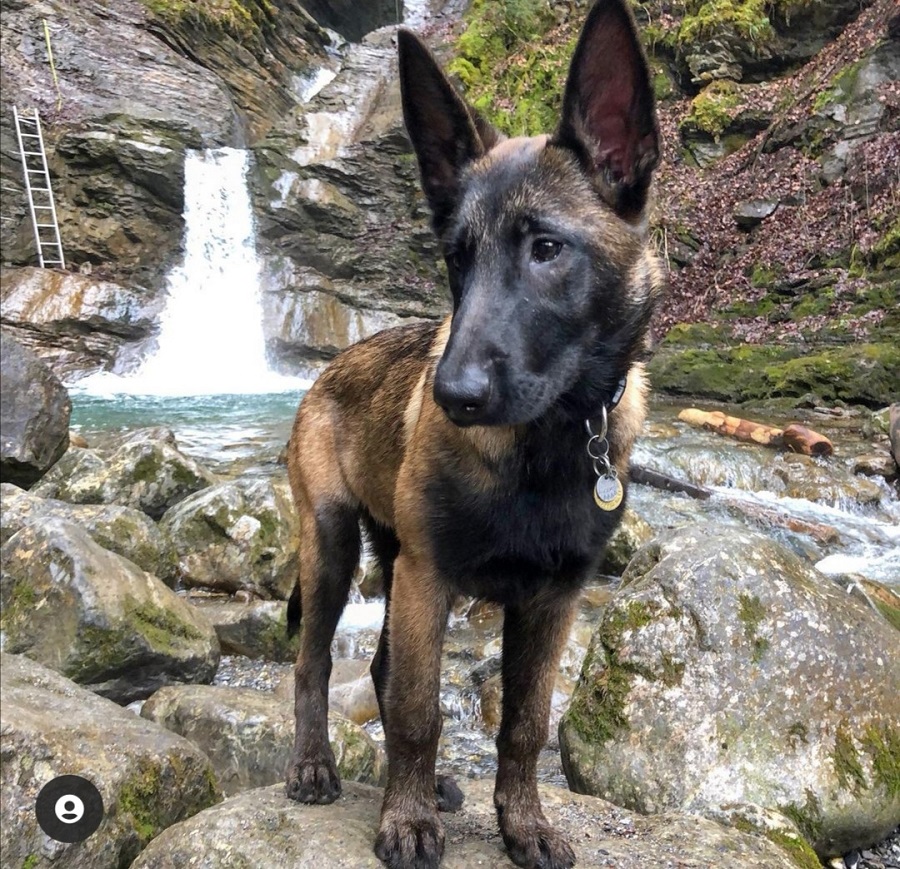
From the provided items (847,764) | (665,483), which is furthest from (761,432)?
(847,764)

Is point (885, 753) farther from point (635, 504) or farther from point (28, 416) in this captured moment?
point (28, 416)

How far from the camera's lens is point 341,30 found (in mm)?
30484

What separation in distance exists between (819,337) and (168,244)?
15425 millimetres

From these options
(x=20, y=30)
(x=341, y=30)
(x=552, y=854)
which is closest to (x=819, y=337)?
(x=552, y=854)

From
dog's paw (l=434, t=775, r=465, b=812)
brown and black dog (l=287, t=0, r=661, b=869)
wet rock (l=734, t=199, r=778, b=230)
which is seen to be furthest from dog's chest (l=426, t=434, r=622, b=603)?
wet rock (l=734, t=199, r=778, b=230)

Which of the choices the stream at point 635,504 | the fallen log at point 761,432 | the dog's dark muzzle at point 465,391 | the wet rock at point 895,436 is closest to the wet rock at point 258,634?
the stream at point 635,504

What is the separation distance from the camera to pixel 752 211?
16.6 meters

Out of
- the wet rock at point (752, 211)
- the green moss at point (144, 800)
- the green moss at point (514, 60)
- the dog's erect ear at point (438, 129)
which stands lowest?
the green moss at point (144, 800)

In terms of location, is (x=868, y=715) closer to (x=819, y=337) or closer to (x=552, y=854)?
(x=552, y=854)

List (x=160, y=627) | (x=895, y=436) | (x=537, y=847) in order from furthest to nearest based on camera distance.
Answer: (x=895, y=436)
(x=160, y=627)
(x=537, y=847)

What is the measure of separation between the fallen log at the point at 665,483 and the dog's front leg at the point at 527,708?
6.92 m

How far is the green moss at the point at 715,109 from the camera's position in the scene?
60.2 ft

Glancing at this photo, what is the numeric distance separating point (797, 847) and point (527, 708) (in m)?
1.25

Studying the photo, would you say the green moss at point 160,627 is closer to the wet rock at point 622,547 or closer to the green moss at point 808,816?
the green moss at point 808,816
